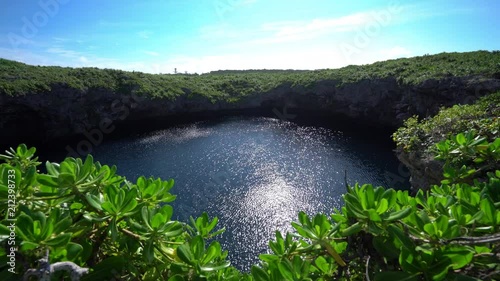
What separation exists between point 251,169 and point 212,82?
35012 mm

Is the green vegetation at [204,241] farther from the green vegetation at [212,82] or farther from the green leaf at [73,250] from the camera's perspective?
the green vegetation at [212,82]

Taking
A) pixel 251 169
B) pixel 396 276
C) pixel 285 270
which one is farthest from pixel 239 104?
pixel 396 276

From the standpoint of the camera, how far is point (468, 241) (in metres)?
1.22

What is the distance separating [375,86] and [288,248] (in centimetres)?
3695

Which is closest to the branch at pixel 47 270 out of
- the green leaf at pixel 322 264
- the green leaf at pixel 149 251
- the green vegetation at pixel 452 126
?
the green leaf at pixel 149 251

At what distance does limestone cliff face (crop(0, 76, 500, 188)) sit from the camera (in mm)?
25841

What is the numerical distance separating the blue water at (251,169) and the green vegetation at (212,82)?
29.8 feet

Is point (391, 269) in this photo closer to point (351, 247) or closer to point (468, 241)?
point (351, 247)

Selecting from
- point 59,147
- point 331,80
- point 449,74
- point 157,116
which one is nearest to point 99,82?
point 157,116

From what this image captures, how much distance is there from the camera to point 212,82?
53500 millimetres

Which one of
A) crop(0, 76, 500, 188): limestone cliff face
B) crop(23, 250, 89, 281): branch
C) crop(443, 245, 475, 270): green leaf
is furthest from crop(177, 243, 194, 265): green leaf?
crop(0, 76, 500, 188): limestone cliff face

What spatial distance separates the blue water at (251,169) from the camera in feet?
50.2

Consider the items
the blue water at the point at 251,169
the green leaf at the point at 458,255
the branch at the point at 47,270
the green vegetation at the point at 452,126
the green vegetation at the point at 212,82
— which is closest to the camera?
the branch at the point at 47,270

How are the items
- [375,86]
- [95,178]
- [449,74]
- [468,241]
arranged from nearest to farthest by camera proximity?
[468,241] < [95,178] < [449,74] < [375,86]
